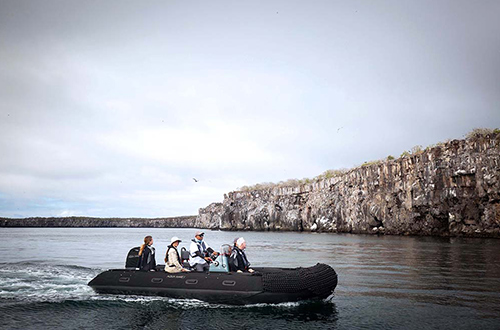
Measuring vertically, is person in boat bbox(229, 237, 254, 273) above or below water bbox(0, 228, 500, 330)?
above

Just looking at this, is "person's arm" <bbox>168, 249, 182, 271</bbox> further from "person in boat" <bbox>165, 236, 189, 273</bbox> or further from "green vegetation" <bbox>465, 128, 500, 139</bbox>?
"green vegetation" <bbox>465, 128, 500, 139</bbox>

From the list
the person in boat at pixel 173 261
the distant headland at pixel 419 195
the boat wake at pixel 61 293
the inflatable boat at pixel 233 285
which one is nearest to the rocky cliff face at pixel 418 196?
the distant headland at pixel 419 195

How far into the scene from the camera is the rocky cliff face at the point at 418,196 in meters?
52.8

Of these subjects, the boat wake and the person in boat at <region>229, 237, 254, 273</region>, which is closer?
the boat wake

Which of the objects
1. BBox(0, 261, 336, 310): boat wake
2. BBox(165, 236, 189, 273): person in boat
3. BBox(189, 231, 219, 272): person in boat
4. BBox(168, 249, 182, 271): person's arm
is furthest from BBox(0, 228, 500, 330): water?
BBox(189, 231, 219, 272): person in boat

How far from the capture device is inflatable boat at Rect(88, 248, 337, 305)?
12.7 meters

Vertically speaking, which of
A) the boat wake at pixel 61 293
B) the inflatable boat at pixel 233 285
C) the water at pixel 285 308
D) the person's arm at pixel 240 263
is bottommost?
the water at pixel 285 308

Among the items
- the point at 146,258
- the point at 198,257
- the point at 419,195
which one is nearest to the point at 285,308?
the point at 198,257

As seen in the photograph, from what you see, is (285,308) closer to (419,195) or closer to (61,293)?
(61,293)

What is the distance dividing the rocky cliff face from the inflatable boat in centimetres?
5020

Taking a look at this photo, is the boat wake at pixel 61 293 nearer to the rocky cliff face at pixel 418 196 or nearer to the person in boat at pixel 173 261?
the person in boat at pixel 173 261

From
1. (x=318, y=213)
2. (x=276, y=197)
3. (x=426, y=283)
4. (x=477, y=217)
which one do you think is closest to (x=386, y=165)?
(x=477, y=217)

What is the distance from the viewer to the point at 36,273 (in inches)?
794

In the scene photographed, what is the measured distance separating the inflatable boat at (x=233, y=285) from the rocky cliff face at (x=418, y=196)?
50.2 m
